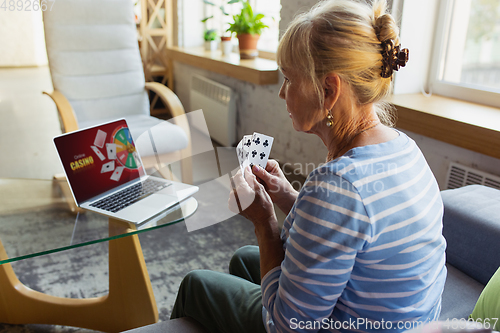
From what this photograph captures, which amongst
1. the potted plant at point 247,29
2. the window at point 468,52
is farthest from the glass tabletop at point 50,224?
the potted plant at point 247,29

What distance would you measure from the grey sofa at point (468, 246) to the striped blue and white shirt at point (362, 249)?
0.46m

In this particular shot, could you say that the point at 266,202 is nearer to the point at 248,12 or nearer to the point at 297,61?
the point at 297,61

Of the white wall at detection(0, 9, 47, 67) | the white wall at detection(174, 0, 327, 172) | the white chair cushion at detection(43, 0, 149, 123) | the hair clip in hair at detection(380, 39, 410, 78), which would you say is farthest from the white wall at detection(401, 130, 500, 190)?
the white wall at detection(0, 9, 47, 67)

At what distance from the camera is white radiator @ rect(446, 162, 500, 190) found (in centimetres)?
169

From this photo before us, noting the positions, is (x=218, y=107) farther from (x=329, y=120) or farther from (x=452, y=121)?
(x=329, y=120)

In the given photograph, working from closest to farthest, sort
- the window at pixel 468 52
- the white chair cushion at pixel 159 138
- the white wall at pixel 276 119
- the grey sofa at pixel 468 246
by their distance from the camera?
the grey sofa at pixel 468 246 < the window at pixel 468 52 < the white chair cushion at pixel 159 138 < the white wall at pixel 276 119

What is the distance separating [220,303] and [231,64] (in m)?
2.55

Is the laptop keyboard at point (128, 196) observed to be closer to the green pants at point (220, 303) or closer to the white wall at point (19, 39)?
the green pants at point (220, 303)

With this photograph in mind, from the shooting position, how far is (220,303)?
3.32ft

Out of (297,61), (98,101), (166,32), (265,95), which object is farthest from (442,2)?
(166,32)

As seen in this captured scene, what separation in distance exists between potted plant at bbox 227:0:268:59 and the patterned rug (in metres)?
1.65

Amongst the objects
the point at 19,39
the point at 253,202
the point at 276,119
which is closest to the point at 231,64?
the point at 276,119

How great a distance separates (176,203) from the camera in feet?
4.66

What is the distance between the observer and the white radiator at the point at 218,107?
3.54m
